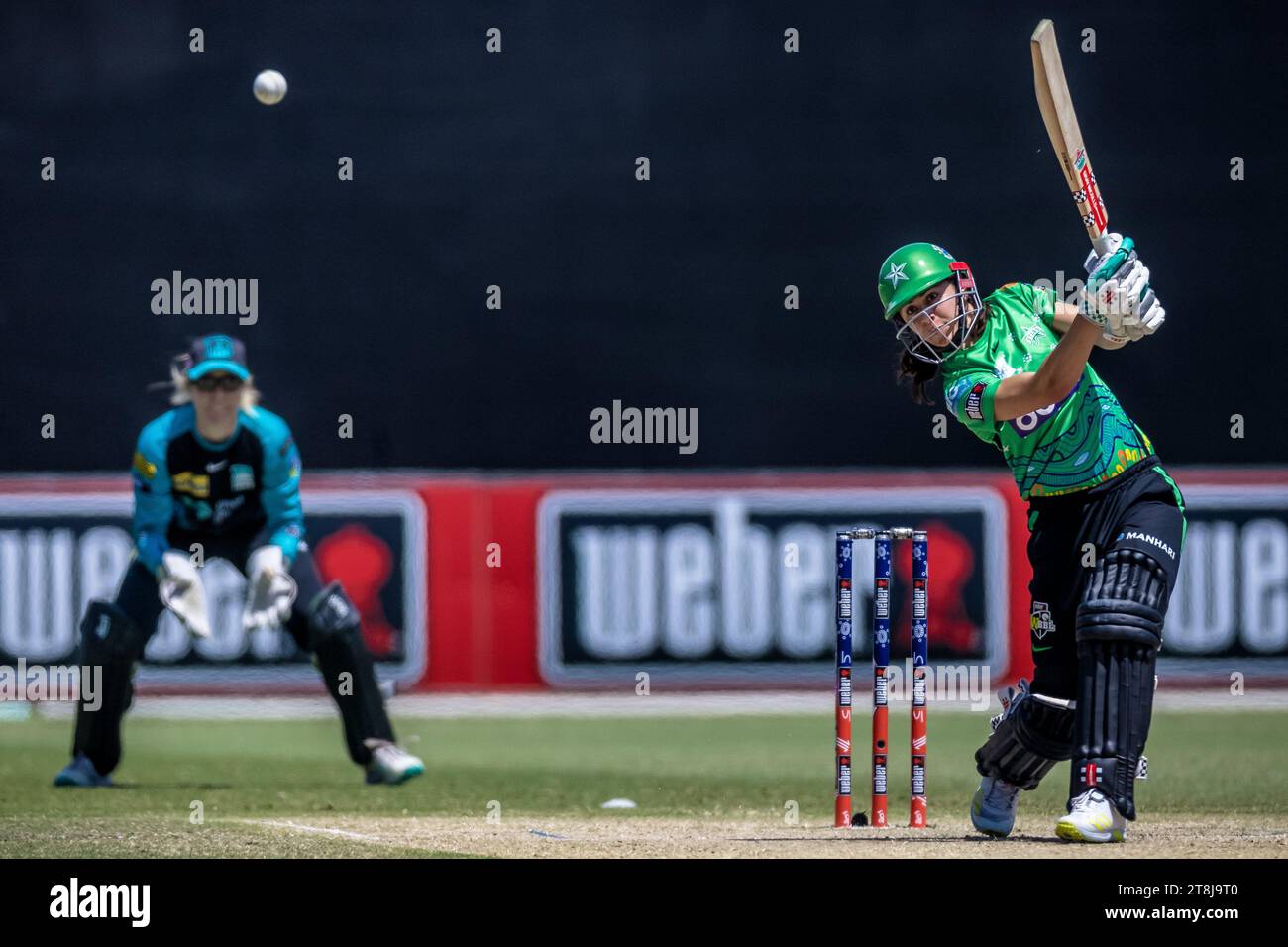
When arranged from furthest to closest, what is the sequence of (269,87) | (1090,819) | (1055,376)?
(269,87) → (1090,819) → (1055,376)

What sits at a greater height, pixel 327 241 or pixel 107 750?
pixel 327 241

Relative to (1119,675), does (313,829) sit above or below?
below

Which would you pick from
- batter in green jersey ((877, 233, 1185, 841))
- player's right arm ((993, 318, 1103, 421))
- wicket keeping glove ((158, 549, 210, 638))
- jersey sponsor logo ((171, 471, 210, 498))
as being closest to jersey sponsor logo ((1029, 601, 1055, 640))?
batter in green jersey ((877, 233, 1185, 841))

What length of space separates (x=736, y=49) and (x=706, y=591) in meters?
3.47

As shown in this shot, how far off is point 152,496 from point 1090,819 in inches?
153

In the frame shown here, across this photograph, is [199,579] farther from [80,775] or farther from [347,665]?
[80,775]

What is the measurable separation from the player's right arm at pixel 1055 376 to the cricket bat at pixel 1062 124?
47cm

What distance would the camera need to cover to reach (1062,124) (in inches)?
229

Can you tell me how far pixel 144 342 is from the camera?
12.3m

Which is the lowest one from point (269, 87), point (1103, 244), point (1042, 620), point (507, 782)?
point (507, 782)

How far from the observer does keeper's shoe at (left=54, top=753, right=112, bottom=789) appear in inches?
313

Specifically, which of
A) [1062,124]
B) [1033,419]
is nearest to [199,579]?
[1033,419]

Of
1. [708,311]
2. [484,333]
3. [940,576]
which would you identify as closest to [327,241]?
[484,333]
